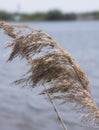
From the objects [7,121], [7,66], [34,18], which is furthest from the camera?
[34,18]

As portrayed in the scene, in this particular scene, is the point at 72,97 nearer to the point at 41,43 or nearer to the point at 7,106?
the point at 41,43

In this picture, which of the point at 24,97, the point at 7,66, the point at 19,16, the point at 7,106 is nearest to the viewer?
the point at 7,106

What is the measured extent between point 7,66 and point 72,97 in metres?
17.4

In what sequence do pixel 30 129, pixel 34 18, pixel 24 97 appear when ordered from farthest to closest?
1. pixel 34 18
2. pixel 24 97
3. pixel 30 129

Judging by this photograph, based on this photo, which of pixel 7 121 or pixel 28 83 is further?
pixel 7 121

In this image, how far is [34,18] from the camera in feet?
471

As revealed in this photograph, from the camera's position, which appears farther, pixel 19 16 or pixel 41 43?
pixel 19 16

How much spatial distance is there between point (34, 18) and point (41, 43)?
13823 centimetres

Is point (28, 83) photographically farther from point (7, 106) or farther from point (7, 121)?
point (7, 106)

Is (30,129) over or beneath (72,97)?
beneath

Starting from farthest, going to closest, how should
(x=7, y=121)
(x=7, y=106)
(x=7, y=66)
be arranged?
(x=7, y=66), (x=7, y=106), (x=7, y=121)

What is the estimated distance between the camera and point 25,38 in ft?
20.0

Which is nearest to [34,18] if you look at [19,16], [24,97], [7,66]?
[19,16]

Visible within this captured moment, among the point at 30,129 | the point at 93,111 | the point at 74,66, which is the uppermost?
the point at 74,66
